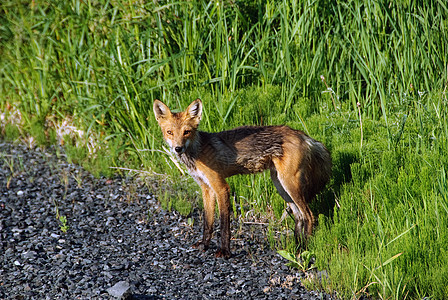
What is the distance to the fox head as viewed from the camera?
4555 mm

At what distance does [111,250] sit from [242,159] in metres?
1.49

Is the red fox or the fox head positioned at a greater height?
the fox head

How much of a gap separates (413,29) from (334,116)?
1323mm

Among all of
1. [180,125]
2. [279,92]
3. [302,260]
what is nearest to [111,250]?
[180,125]

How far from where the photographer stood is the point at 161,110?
15.7 ft

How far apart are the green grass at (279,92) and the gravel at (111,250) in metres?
0.27

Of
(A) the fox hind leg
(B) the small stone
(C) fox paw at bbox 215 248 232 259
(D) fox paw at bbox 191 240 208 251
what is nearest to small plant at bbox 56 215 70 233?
(D) fox paw at bbox 191 240 208 251

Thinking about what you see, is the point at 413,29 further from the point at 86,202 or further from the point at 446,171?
the point at 86,202

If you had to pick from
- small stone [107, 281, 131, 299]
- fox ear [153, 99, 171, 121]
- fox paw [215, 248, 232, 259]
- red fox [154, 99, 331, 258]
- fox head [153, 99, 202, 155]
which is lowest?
fox paw [215, 248, 232, 259]

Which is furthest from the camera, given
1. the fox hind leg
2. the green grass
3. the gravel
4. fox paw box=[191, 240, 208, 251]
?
fox paw box=[191, 240, 208, 251]

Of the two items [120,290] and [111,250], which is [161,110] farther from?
[120,290]

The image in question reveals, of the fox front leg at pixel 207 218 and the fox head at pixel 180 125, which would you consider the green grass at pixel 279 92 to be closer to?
the fox front leg at pixel 207 218

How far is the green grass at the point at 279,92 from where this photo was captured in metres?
4.52

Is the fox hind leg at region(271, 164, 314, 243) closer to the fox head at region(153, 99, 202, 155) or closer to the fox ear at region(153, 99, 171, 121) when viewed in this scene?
the fox head at region(153, 99, 202, 155)
